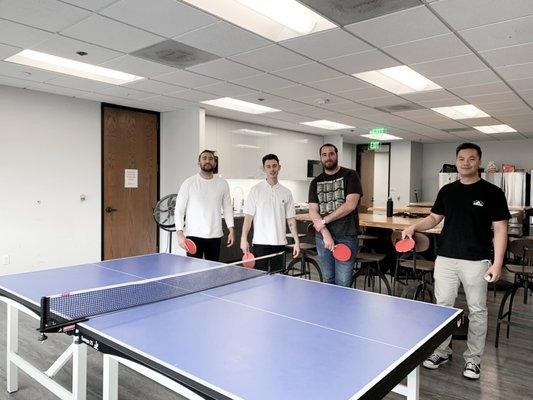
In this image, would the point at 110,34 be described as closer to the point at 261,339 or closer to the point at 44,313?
the point at 44,313

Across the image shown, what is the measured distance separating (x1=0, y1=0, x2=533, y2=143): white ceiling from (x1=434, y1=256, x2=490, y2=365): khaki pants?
5.73 ft

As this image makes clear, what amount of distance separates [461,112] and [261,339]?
6.65m

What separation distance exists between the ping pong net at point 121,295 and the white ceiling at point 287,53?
1.85 metres

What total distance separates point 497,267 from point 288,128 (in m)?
6.54

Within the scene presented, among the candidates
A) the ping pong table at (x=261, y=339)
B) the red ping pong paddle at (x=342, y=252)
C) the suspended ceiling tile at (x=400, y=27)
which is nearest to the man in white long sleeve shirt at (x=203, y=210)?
the red ping pong paddle at (x=342, y=252)

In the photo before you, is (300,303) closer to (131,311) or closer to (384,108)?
(131,311)

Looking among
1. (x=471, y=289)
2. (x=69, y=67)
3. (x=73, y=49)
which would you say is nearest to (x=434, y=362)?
(x=471, y=289)

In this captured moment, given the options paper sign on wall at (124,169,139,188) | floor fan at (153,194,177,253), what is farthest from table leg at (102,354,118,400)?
paper sign on wall at (124,169,139,188)

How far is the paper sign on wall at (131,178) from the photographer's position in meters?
6.53

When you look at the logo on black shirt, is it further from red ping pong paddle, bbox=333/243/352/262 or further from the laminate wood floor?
the laminate wood floor

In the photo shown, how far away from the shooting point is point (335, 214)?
11.2 feet

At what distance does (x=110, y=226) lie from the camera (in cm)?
637

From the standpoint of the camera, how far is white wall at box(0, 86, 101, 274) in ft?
17.2

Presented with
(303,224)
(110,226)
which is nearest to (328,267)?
(110,226)
